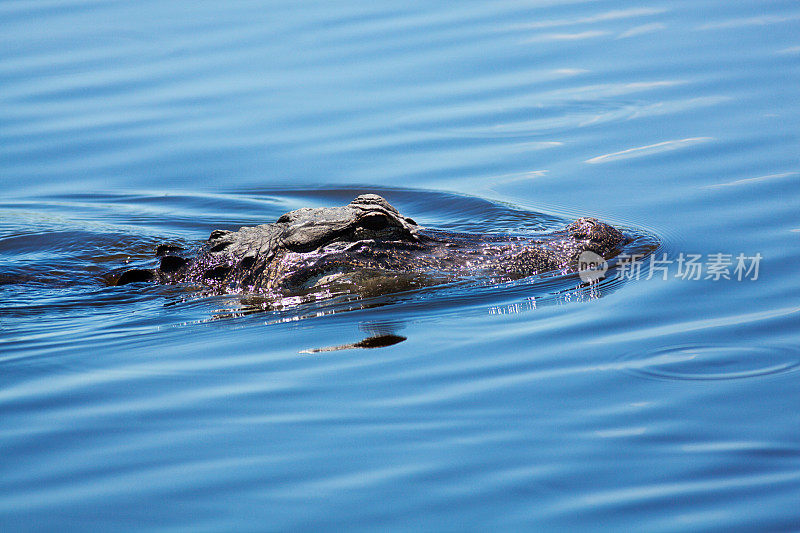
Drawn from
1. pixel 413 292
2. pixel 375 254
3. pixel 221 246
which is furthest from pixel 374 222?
pixel 221 246

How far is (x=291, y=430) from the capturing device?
13.6 ft

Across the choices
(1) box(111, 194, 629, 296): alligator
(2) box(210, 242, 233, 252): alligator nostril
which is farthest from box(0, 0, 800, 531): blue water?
(2) box(210, 242, 233, 252): alligator nostril

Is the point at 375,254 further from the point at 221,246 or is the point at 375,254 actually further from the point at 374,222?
the point at 221,246

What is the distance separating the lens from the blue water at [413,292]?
12.0ft

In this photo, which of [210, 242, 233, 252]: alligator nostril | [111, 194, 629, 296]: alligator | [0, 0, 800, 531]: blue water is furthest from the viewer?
[210, 242, 233, 252]: alligator nostril

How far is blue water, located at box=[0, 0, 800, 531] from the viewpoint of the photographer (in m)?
3.67

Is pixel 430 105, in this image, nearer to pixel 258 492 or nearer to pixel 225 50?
pixel 225 50

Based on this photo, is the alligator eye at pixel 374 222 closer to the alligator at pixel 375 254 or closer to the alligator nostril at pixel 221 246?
the alligator at pixel 375 254

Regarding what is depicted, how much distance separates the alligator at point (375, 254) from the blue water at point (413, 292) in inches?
9.4

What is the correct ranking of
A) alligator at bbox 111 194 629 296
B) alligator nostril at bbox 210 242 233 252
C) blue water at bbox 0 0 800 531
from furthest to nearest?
alligator nostril at bbox 210 242 233 252 → alligator at bbox 111 194 629 296 → blue water at bbox 0 0 800 531

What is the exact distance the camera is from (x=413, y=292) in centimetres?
599

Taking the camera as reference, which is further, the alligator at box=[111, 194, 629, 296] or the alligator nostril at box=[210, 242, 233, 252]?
the alligator nostril at box=[210, 242, 233, 252]

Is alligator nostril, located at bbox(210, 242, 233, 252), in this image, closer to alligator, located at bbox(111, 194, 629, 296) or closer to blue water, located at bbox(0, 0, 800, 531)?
alligator, located at bbox(111, 194, 629, 296)

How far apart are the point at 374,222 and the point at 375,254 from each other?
0.19 metres
